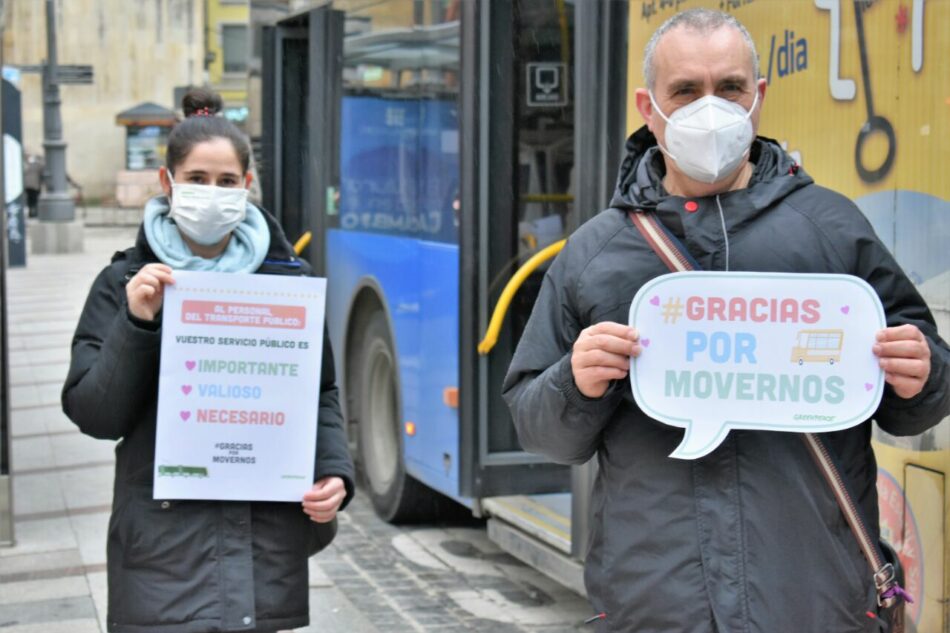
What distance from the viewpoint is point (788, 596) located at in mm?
2365

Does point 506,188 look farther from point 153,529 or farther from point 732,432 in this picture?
point 732,432

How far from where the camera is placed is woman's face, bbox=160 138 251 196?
11.5 ft

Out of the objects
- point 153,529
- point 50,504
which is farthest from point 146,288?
point 50,504

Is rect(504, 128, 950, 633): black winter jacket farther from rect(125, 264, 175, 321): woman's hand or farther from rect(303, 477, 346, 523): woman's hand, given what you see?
rect(125, 264, 175, 321): woman's hand

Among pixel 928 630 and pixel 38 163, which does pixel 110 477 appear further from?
pixel 38 163

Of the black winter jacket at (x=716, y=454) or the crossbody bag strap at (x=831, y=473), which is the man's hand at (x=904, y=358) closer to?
the black winter jacket at (x=716, y=454)

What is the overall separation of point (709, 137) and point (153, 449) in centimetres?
156

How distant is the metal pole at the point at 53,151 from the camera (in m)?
27.4

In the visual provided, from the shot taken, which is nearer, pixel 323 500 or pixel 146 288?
pixel 146 288

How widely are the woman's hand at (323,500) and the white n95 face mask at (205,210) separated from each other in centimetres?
61

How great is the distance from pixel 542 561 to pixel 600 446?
12.3 ft

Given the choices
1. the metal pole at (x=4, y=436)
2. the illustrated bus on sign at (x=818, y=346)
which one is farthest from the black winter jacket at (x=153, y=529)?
the metal pole at (x=4, y=436)

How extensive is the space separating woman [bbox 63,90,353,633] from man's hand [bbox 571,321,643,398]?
3.86ft

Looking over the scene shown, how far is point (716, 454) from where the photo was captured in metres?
2.39
